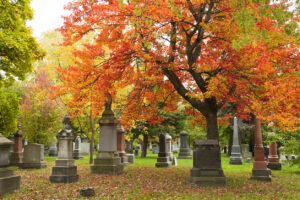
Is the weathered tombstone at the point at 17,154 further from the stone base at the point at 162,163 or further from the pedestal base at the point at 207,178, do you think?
the pedestal base at the point at 207,178

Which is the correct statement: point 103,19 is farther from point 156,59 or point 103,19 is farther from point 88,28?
point 156,59

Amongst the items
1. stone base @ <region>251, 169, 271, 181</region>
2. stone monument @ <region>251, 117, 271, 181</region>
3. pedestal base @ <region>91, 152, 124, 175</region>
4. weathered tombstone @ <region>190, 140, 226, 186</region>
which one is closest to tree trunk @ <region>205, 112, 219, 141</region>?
weathered tombstone @ <region>190, 140, 226, 186</region>

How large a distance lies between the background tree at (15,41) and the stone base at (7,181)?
5504mm

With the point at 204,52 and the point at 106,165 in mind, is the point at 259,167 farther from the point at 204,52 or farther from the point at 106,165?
the point at 106,165

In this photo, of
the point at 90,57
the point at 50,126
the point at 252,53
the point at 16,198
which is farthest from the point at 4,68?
the point at 252,53

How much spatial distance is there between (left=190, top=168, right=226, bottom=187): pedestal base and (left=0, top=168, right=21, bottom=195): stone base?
20.4ft

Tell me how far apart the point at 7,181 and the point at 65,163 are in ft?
8.41

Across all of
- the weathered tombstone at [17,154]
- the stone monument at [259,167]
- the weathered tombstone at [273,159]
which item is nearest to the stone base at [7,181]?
the weathered tombstone at [17,154]

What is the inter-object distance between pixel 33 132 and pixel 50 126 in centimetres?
136

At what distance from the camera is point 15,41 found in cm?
1052

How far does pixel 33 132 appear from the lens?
1953cm

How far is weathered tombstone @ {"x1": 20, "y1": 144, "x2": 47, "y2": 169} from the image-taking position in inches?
578

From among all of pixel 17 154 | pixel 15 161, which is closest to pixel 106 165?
pixel 15 161

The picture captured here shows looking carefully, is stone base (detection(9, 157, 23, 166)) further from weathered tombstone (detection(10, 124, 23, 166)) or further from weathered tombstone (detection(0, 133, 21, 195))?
weathered tombstone (detection(0, 133, 21, 195))
